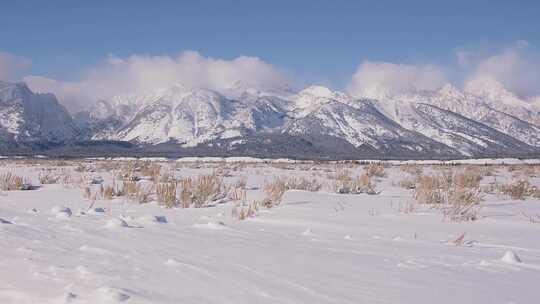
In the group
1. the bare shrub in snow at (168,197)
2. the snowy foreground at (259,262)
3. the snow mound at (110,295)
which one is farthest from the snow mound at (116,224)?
the bare shrub in snow at (168,197)

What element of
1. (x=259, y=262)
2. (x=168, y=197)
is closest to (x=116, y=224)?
(x=259, y=262)

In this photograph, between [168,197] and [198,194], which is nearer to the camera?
[168,197]

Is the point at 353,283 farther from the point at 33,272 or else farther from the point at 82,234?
the point at 82,234

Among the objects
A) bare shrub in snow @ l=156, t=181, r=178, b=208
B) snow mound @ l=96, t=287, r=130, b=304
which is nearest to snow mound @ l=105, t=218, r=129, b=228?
snow mound @ l=96, t=287, r=130, b=304

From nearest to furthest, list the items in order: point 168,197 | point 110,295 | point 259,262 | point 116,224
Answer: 1. point 110,295
2. point 259,262
3. point 116,224
4. point 168,197

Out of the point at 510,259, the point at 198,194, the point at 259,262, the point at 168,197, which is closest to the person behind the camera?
the point at 259,262

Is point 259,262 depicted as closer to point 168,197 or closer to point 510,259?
point 510,259

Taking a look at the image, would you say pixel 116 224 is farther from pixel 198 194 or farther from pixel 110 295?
pixel 198 194

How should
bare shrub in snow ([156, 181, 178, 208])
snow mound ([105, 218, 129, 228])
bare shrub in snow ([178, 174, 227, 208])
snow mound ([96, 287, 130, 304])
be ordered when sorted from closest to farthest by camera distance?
snow mound ([96, 287, 130, 304])
snow mound ([105, 218, 129, 228])
bare shrub in snow ([156, 181, 178, 208])
bare shrub in snow ([178, 174, 227, 208])

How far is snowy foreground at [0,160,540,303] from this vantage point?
2.18m

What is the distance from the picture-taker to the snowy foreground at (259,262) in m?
2.18

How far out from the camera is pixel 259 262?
2.95 meters

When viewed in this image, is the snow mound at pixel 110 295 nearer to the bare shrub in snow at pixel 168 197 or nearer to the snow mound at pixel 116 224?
the snow mound at pixel 116 224

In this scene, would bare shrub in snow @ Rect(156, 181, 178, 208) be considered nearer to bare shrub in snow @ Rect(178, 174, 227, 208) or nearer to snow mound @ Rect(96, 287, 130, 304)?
bare shrub in snow @ Rect(178, 174, 227, 208)
